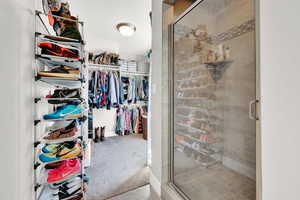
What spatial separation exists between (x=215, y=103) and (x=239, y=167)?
65 centimetres

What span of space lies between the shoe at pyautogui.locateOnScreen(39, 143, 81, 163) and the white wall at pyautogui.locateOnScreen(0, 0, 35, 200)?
0.11 m

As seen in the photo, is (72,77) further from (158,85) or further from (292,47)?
(292,47)

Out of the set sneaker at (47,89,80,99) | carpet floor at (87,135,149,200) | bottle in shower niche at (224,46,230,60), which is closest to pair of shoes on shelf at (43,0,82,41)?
sneaker at (47,89,80,99)

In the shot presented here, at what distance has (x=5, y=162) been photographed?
0.72 meters

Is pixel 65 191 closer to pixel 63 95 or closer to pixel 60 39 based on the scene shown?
pixel 63 95

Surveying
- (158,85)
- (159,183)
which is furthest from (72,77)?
(159,183)

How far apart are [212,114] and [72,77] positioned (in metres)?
1.29

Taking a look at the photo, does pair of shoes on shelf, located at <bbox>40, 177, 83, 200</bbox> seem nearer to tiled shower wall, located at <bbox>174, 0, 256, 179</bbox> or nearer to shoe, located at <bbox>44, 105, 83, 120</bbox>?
shoe, located at <bbox>44, 105, 83, 120</bbox>

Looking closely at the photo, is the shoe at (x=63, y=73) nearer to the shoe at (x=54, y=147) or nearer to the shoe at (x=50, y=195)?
the shoe at (x=54, y=147)

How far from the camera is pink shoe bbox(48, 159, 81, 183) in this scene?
3.58ft

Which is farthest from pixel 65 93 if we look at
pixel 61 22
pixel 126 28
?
pixel 126 28

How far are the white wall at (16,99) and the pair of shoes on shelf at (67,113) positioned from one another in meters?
0.16

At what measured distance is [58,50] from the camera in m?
1.09

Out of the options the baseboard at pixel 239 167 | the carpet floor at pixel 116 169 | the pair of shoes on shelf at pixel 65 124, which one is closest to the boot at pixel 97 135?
the carpet floor at pixel 116 169
